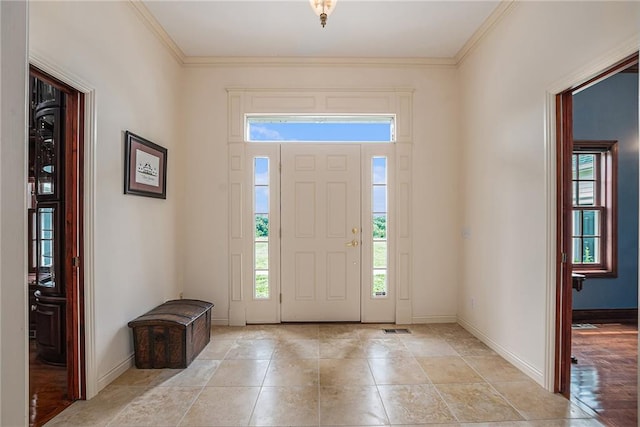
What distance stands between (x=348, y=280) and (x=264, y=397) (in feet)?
5.81

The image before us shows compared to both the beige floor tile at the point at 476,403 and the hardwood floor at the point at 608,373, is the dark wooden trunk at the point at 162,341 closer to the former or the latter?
the beige floor tile at the point at 476,403

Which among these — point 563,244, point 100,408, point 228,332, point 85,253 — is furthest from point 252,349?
point 563,244

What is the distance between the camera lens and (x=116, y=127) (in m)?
2.56

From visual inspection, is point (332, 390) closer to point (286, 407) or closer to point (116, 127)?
point (286, 407)

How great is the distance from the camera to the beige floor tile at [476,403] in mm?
2055

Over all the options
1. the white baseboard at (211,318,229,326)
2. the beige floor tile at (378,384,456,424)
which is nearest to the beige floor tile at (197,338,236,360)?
the white baseboard at (211,318,229,326)

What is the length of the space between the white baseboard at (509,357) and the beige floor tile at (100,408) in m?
2.90

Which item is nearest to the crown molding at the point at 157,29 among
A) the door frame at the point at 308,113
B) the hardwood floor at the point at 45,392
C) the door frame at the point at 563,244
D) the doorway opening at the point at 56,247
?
the door frame at the point at 308,113

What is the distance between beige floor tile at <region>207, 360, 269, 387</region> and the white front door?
1.04 m

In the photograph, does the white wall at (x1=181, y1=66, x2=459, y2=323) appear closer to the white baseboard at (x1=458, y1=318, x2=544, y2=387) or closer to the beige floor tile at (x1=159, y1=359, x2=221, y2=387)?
the white baseboard at (x1=458, y1=318, x2=544, y2=387)

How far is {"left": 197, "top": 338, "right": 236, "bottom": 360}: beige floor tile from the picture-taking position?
2928 mm

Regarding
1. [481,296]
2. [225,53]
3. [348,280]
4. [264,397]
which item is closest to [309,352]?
[264,397]

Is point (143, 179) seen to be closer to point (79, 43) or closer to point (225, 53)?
point (79, 43)

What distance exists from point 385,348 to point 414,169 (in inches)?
77.6
